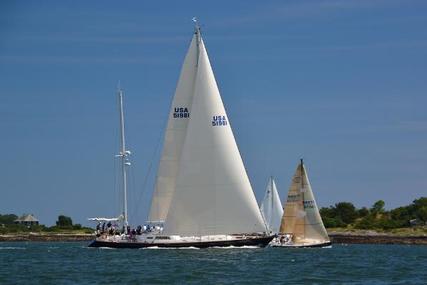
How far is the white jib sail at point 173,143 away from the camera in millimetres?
70500

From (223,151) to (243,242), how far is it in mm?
5773

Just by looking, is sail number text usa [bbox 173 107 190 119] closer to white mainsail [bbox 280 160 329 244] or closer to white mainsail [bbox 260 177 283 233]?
white mainsail [bbox 280 160 329 244]

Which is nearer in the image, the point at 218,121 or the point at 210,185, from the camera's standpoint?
the point at 210,185

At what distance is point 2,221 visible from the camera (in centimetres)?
19775

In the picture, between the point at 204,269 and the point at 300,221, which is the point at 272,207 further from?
the point at 204,269

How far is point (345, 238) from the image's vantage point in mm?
125375

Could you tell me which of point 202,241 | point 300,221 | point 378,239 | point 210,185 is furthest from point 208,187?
point 378,239

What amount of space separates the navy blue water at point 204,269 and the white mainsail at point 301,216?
59.1ft

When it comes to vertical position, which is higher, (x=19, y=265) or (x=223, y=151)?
(x=223, y=151)

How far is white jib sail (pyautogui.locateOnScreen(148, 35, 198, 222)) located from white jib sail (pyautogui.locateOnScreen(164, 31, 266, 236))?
130 inches

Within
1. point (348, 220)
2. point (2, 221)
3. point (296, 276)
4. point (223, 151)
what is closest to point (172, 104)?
point (223, 151)

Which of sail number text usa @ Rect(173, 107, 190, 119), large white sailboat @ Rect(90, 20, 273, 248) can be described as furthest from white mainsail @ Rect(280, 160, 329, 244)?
large white sailboat @ Rect(90, 20, 273, 248)

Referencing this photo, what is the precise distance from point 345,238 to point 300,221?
3913 cm

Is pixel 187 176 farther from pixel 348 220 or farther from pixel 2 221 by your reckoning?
pixel 2 221
